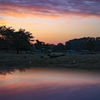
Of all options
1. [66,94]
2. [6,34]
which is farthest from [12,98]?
[6,34]

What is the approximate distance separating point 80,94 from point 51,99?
1361 millimetres

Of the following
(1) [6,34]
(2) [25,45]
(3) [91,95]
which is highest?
(1) [6,34]

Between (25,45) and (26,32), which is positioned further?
(26,32)

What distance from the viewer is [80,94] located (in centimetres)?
635

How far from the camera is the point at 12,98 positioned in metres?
5.99

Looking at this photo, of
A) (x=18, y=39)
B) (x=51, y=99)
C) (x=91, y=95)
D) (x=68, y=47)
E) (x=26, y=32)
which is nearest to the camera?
(x=51, y=99)

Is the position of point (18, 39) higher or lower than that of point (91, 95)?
higher

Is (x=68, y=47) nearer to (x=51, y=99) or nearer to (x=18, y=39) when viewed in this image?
(x=18, y=39)

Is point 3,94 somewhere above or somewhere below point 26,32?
below

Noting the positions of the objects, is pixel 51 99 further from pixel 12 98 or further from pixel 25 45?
pixel 25 45

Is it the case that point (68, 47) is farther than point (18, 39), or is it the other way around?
→ point (68, 47)

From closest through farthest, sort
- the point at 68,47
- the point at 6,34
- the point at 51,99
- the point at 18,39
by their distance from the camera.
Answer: the point at 51,99 < the point at 6,34 < the point at 18,39 < the point at 68,47

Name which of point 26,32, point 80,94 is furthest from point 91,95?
point 26,32

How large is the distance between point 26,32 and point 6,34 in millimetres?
12861
